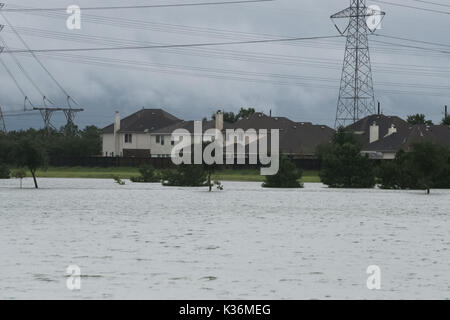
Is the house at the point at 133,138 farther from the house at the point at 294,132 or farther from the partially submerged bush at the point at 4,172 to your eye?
the partially submerged bush at the point at 4,172

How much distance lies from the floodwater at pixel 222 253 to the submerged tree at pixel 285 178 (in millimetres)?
41976

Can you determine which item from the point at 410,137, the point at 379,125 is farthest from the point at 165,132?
the point at 410,137

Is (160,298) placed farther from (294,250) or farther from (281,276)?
(294,250)

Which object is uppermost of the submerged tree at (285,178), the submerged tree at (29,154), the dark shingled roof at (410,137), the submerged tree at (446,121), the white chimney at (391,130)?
the submerged tree at (446,121)

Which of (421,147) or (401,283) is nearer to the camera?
(401,283)

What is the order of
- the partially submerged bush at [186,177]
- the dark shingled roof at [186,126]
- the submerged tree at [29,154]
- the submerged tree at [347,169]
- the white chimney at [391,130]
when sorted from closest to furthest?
1. the submerged tree at [29,154]
2. the partially submerged bush at [186,177]
3. the submerged tree at [347,169]
4. the white chimney at [391,130]
5. the dark shingled roof at [186,126]

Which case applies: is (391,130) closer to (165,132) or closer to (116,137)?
(165,132)

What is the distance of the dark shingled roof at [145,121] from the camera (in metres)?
152

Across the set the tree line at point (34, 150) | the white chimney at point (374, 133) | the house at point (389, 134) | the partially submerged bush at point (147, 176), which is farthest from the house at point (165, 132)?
the partially submerged bush at point (147, 176)

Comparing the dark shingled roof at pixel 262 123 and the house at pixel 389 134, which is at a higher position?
the dark shingled roof at pixel 262 123
